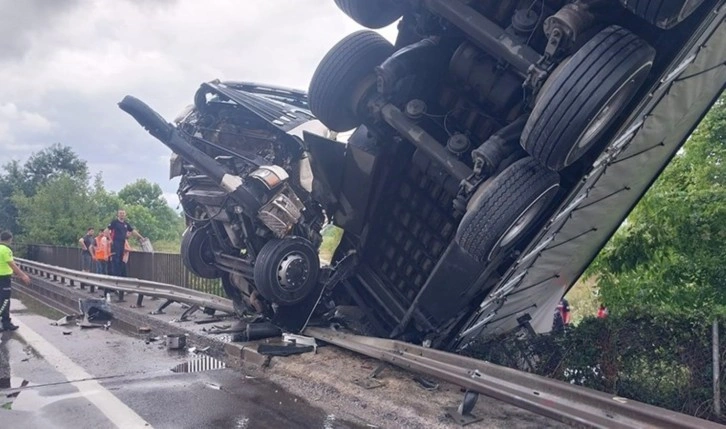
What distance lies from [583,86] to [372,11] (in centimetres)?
232

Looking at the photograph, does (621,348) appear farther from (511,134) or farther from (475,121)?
(475,121)

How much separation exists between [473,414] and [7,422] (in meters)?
3.17

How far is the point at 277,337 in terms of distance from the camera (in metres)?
6.12

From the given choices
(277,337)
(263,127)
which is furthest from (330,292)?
(263,127)

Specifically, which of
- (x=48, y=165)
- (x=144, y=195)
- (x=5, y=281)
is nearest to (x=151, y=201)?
(x=144, y=195)

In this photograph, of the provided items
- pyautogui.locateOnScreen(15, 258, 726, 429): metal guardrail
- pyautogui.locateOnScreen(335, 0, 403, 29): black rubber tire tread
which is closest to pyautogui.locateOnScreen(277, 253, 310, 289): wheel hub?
pyautogui.locateOnScreen(15, 258, 726, 429): metal guardrail

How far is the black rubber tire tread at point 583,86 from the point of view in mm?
3094

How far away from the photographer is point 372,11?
16.0 feet

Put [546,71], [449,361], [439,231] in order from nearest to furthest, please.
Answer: [546,71], [449,361], [439,231]

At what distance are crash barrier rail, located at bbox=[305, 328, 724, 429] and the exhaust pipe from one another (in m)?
2.18

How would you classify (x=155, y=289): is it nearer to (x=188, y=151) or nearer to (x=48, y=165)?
(x=188, y=151)

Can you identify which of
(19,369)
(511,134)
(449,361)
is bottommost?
(19,369)

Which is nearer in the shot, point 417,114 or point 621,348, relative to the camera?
point 621,348

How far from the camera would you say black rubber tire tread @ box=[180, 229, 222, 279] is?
7348mm
